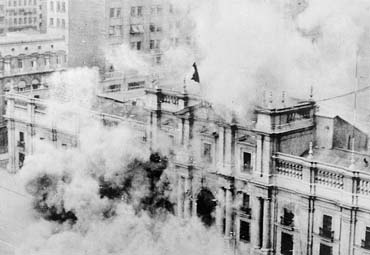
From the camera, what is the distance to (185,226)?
1812cm

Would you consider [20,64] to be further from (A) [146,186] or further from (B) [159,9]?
(A) [146,186]

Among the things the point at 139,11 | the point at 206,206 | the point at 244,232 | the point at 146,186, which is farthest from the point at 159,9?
the point at 244,232

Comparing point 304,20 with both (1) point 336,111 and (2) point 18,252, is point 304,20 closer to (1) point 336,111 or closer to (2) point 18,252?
(1) point 336,111

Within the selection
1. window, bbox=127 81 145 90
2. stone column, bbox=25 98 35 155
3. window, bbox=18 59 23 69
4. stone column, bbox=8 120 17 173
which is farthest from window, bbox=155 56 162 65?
window, bbox=18 59 23 69

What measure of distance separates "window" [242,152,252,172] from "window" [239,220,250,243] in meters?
1.34

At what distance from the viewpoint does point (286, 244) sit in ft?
54.8

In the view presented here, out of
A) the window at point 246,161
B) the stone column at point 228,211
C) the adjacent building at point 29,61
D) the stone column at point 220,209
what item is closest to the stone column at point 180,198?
the stone column at point 220,209

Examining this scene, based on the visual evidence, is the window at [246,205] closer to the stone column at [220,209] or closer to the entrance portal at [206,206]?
the stone column at [220,209]

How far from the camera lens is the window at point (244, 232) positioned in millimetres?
17312

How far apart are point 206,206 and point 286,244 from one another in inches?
94.7

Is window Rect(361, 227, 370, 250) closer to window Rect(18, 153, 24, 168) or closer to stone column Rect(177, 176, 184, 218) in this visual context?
stone column Rect(177, 176, 184, 218)

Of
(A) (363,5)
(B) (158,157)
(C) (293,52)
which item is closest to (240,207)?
(B) (158,157)

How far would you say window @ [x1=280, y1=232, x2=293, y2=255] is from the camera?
1662cm

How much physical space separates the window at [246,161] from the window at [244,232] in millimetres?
1337
